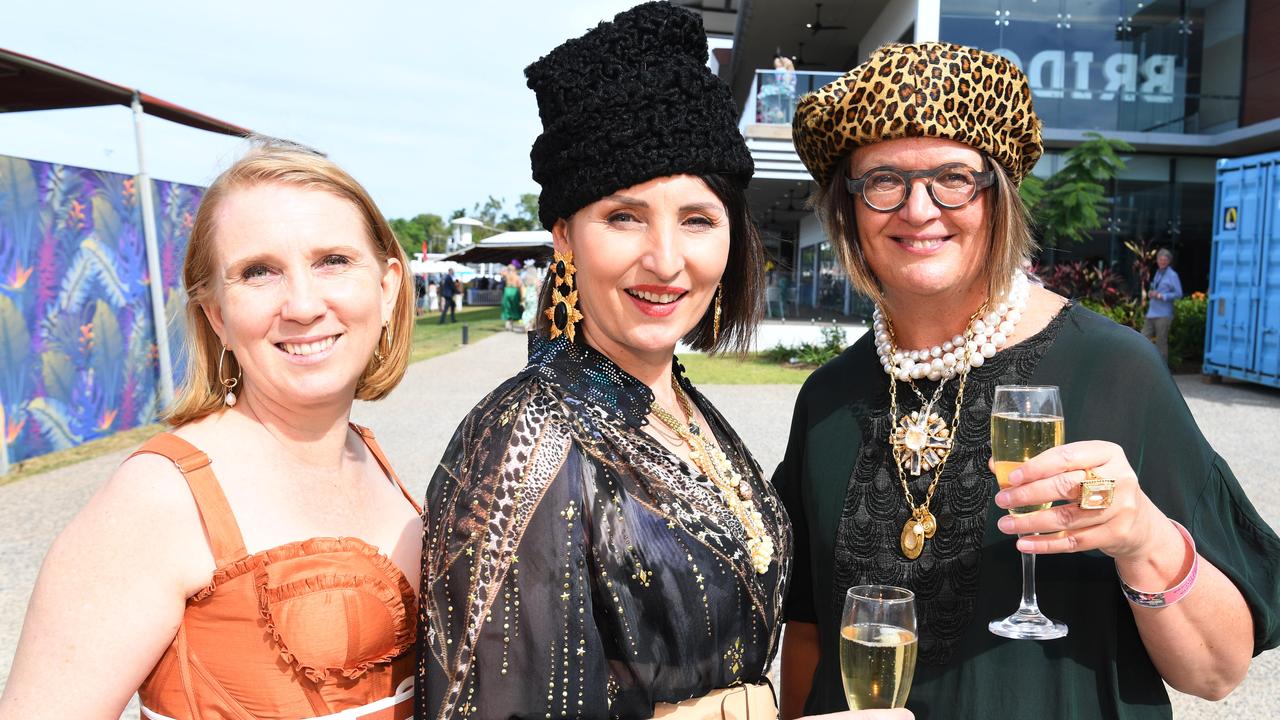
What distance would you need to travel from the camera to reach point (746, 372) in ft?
56.0

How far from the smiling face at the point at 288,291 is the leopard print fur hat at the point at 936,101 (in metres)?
1.29

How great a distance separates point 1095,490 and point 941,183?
34.4 inches

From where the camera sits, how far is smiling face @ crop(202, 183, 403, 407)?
1.97 metres

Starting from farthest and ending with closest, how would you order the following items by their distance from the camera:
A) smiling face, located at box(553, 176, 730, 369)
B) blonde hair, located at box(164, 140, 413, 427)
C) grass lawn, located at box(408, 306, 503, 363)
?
1. grass lawn, located at box(408, 306, 503, 363)
2. blonde hair, located at box(164, 140, 413, 427)
3. smiling face, located at box(553, 176, 730, 369)

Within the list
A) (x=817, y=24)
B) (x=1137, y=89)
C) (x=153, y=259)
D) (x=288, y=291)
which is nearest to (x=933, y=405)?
(x=288, y=291)

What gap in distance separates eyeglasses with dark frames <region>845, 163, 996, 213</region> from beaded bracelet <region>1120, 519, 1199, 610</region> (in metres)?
0.88

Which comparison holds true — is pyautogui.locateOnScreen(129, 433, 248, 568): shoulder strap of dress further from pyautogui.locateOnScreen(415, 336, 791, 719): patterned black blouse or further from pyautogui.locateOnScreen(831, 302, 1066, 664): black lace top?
pyautogui.locateOnScreen(831, 302, 1066, 664): black lace top

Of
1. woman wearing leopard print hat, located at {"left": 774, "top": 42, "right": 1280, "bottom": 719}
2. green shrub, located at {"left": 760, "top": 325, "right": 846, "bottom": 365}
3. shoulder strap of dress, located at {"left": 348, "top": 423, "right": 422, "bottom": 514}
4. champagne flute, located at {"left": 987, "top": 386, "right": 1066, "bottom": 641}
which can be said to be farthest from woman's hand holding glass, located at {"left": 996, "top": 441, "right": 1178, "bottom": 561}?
green shrub, located at {"left": 760, "top": 325, "right": 846, "bottom": 365}

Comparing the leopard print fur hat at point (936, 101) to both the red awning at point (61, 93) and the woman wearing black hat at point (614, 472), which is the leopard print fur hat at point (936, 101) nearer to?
the woman wearing black hat at point (614, 472)

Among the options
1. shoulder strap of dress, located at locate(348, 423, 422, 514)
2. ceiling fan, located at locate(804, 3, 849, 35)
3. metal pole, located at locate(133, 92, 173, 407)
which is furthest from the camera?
ceiling fan, located at locate(804, 3, 849, 35)

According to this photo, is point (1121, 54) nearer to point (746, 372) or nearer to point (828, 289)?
point (828, 289)

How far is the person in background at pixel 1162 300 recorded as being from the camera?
15.6m

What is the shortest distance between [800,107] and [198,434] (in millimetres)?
1774

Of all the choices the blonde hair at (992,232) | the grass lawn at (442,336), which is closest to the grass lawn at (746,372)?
the grass lawn at (442,336)
